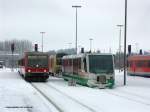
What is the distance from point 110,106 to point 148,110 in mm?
2227

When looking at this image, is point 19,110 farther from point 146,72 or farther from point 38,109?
point 146,72

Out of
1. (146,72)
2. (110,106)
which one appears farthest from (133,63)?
(110,106)

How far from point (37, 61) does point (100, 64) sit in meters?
12.1

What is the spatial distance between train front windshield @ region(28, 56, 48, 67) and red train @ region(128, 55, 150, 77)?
1731 cm

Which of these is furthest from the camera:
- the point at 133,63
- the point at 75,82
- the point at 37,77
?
the point at 133,63

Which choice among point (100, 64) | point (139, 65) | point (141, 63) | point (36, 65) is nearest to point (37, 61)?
point (36, 65)

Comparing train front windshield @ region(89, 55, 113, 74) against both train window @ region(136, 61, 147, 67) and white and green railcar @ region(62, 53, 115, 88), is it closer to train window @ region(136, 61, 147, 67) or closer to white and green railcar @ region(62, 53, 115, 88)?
white and green railcar @ region(62, 53, 115, 88)

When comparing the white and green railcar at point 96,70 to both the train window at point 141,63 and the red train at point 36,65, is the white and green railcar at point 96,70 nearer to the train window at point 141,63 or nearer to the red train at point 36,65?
the red train at point 36,65

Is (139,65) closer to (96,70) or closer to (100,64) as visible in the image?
(100,64)

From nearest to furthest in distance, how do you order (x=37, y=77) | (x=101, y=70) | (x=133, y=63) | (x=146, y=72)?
(x=101, y=70) < (x=37, y=77) < (x=146, y=72) < (x=133, y=63)

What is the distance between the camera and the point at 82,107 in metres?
20.4

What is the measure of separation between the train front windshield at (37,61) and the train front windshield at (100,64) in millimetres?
11052

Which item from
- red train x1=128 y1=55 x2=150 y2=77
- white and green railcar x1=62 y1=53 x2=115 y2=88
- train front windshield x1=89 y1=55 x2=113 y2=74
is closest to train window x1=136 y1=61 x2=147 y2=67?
red train x1=128 y1=55 x2=150 y2=77

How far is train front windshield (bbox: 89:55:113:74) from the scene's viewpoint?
37303mm
